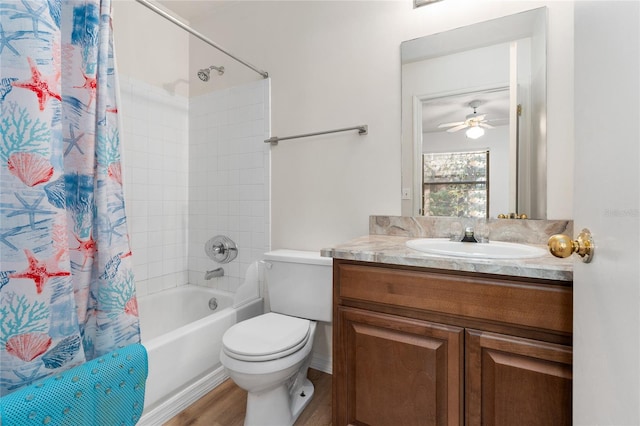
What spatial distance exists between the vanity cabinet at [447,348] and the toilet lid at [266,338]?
24cm

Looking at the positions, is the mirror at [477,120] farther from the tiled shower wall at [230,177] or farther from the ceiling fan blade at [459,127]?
the tiled shower wall at [230,177]

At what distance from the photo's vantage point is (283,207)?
2100 millimetres

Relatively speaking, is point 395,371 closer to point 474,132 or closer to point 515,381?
point 515,381

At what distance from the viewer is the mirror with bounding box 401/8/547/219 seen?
1441 mm

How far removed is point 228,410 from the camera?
160 cm

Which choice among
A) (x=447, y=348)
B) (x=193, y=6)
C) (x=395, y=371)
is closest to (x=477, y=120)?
(x=447, y=348)

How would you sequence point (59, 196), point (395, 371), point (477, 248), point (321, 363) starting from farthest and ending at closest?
point (321, 363) → point (477, 248) → point (395, 371) → point (59, 196)

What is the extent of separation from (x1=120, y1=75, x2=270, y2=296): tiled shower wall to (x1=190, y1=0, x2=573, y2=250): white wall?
0.52ft

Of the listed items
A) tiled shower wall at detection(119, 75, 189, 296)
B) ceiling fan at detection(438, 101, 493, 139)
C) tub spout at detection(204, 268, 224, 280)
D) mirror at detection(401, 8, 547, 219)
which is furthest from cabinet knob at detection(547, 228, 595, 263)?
tiled shower wall at detection(119, 75, 189, 296)

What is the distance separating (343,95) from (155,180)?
1468mm

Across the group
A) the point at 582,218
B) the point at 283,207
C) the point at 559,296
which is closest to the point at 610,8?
the point at 582,218

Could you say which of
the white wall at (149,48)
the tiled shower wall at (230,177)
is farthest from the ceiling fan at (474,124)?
Answer: the white wall at (149,48)

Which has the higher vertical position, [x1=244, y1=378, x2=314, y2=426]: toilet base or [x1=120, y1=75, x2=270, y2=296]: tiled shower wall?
[x1=120, y1=75, x2=270, y2=296]: tiled shower wall

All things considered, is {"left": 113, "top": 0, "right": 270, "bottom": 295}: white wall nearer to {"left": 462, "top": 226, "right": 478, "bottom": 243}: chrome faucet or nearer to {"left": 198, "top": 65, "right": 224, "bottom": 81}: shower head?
{"left": 198, "top": 65, "right": 224, "bottom": 81}: shower head
